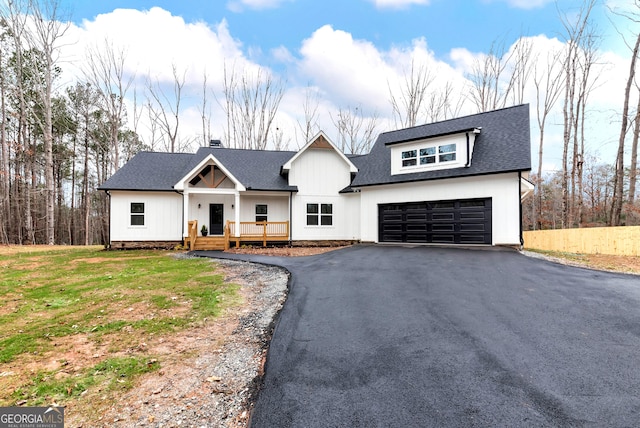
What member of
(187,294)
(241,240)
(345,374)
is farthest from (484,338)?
(241,240)

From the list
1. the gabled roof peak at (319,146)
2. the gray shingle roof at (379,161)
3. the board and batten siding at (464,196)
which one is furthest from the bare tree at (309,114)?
the board and batten siding at (464,196)

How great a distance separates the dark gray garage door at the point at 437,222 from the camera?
41.3 ft

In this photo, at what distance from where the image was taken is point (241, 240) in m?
16.0

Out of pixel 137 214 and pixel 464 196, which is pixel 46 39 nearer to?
pixel 137 214

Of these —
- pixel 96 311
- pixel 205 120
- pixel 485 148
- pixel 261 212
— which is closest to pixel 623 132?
pixel 485 148

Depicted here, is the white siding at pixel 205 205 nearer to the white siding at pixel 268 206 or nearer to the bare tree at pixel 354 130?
the white siding at pixel 268 206

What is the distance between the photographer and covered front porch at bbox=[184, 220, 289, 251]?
49.7 ft

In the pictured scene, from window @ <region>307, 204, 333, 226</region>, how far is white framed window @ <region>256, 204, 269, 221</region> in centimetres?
269

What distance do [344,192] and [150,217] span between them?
1122cm

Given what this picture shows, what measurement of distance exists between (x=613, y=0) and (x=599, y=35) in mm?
3789

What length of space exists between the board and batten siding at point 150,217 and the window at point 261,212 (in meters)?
4.39

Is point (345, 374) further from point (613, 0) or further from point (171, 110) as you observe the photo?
point (171, 110)

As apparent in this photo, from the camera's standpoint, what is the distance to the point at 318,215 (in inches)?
669

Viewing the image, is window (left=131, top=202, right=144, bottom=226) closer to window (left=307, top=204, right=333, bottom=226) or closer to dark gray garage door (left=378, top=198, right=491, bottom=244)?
window (left=307, top=204, right=333, bottom=226)
